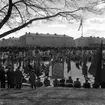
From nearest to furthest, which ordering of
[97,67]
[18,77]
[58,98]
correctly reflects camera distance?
1. [58,98]
2. [97,67]
3. [18,77]

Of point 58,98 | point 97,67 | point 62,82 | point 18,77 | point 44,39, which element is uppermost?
point 44,39

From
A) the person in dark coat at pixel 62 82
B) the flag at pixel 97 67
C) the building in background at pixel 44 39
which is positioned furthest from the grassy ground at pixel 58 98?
the building in background at pixel 44 39

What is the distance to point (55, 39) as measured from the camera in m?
111

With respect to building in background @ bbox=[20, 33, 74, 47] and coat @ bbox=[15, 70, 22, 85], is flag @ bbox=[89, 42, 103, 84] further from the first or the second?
building in background @ bbox=[20, 33, 74, 47]

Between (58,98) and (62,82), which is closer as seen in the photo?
(58,98)

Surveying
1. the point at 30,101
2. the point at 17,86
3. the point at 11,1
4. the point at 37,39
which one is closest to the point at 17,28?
the point at 11,1

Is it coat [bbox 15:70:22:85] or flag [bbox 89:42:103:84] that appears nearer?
flag [bbox 89:42:103:84]

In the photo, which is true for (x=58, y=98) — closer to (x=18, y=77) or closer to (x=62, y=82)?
(x=62, y=82)

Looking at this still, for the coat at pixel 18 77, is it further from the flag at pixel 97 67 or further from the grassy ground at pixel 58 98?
the flag at pixel 97 67

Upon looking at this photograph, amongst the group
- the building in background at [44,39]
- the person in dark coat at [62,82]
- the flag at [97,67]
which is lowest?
the person in dark coat at [62,82]

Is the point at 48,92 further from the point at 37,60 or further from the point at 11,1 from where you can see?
the point at 37,60

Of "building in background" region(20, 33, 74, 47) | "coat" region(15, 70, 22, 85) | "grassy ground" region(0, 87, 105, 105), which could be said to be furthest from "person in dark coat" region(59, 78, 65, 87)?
"building in background" region(20, 33, 74, 47)

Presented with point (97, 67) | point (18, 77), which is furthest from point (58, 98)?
point (18, 77)

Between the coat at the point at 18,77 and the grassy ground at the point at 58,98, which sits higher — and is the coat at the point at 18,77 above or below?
above
